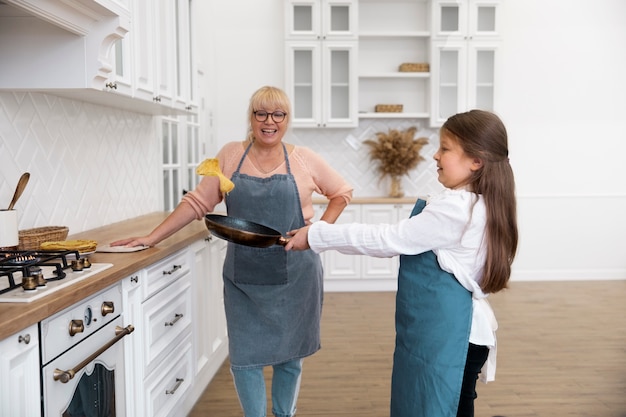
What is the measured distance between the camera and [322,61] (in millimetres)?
5531

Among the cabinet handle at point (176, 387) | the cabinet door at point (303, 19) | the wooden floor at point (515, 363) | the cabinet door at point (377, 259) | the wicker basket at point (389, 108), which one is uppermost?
the cabinet door at point (303, 19)

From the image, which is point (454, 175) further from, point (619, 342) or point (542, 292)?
point (542, 292)

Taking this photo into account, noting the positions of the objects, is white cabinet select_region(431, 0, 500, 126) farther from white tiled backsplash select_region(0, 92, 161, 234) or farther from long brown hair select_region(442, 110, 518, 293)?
long brown hair select_region(442, 110, 518, 293)

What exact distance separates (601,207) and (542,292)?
127 centimetres

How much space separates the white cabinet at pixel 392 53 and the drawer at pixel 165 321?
3.62 m

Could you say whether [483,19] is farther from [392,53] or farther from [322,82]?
[322,82]

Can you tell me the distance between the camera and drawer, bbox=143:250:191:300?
7.30 ft

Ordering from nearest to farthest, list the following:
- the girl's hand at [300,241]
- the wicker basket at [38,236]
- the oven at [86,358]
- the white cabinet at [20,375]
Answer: the white cabinet at [20,375], the oven at [86,358], the girl's hand at [300,241], the wicker basket at [38,236]

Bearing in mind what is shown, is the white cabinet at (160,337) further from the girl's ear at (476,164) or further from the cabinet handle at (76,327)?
the girl's ear at (476,164)

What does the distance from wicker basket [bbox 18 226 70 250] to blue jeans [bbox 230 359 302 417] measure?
0.82 meters

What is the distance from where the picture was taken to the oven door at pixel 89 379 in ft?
4.84

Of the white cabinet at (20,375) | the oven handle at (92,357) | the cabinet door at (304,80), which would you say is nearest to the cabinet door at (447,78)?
the cabinet door at (304,80)

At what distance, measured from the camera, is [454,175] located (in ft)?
5.55

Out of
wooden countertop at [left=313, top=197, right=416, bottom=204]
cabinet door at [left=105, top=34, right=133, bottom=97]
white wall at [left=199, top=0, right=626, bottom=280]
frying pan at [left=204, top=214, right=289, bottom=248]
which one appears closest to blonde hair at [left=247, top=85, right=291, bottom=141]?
frying pan at [left=204, top=214, right=289, bottom=248]
